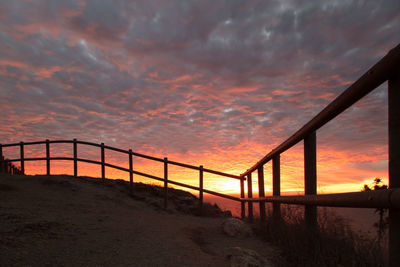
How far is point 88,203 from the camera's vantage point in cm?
636

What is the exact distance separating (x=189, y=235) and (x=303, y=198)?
2.59m

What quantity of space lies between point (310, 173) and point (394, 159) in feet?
5.66

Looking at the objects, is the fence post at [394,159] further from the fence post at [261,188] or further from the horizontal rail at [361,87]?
the fence post at [261,188]

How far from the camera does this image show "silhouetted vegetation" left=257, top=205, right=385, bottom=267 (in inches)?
98.9

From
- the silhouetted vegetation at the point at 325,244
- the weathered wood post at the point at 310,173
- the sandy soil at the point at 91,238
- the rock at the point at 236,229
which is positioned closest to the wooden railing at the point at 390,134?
the silhouetted vegetation at the point at 325,244

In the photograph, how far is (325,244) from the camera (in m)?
2.95

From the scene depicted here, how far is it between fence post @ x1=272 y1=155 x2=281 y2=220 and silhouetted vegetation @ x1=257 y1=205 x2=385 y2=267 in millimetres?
482

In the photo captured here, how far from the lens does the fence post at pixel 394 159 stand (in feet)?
5.51

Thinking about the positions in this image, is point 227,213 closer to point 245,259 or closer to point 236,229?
point 236,229

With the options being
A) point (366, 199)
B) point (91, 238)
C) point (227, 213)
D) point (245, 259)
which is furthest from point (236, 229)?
point (227, 213)

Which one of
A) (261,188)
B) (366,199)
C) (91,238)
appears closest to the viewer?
(366,199)

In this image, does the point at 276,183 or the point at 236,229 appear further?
the point at 236,229

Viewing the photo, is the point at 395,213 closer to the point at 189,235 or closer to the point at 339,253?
the point at 339,253

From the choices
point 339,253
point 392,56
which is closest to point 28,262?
point 339,253
